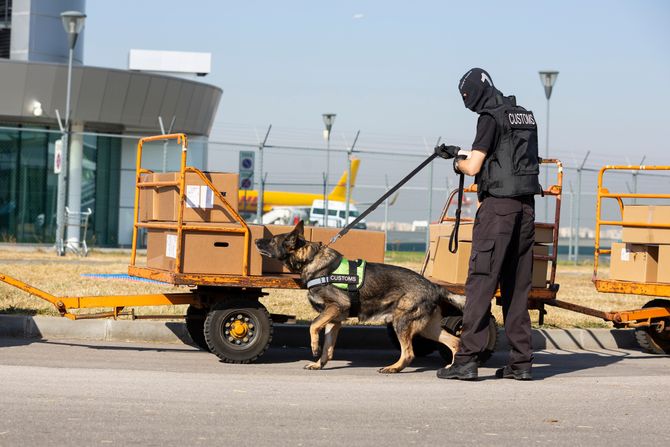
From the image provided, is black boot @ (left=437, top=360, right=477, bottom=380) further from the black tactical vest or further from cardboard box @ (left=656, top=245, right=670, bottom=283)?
cardboard box @ (left=656, top=245, right=670, bottom=283)

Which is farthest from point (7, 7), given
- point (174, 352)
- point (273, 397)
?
point (273, 397)

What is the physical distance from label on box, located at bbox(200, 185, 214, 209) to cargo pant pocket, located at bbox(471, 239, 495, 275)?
231 cm

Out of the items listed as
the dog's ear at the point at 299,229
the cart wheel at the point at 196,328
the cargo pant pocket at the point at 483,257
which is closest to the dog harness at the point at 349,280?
the dog's ear at the point at 299,229

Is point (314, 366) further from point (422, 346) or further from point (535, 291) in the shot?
point (535, 291)

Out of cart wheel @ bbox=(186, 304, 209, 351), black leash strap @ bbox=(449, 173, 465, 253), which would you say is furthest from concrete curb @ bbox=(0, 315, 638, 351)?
black leash strap @ bbox=(449, 173, 465, 253)

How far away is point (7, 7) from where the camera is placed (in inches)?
1278

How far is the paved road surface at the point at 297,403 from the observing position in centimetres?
536

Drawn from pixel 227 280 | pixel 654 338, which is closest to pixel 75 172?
pixel 654 338

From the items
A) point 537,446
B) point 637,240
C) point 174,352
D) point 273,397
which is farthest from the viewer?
point 637,240

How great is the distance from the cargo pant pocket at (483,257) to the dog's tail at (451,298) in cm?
71

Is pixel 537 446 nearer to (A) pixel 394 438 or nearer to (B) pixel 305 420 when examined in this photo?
(A) pixel 394 438

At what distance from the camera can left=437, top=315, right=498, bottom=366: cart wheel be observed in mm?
8508

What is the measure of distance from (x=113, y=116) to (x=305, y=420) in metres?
28.2

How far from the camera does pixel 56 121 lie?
32.3m
